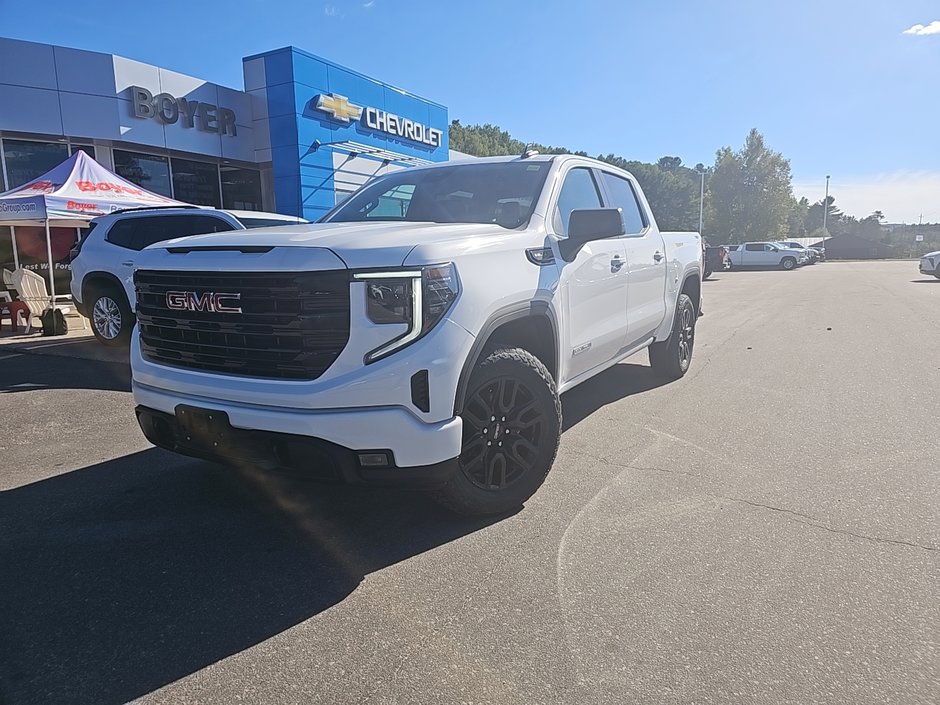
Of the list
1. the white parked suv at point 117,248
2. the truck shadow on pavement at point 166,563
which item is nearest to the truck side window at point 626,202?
the truck shadow on pavement at point 166,563

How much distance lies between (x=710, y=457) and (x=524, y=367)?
1.78m

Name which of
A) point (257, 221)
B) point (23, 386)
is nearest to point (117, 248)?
point (257, 221)

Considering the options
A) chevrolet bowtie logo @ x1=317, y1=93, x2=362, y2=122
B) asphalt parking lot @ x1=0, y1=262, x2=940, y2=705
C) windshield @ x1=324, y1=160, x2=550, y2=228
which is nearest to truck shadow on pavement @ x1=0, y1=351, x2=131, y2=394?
asphalt parking lot @ x1=0, y1=262, x2=940, y2=705

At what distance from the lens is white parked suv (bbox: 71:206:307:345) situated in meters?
8.81

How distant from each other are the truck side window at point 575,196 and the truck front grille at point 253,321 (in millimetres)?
1753

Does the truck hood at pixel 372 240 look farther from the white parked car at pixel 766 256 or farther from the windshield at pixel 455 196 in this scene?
the white parked car at pixel 766 256

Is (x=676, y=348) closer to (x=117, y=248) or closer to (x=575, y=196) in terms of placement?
(x=575, y=196)

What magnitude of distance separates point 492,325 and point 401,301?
552mm

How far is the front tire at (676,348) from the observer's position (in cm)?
647

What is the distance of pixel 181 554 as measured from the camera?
3059 millimetres

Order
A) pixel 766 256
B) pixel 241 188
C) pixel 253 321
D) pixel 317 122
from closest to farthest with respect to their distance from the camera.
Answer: pixel 253 321, pixel 317 122, pixel 241 188, pixel 766 256

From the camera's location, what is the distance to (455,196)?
434cm

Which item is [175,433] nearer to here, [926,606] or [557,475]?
[557,475]

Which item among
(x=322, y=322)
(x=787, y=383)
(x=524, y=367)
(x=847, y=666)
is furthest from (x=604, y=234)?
(x=787, y=383)
